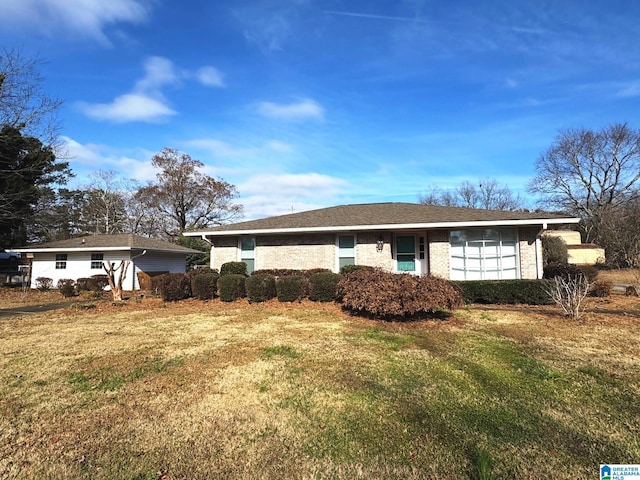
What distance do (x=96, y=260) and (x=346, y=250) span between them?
52.7 ft

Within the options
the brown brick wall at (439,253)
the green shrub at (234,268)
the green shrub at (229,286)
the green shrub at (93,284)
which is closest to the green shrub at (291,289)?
the green shrub at (229,286)

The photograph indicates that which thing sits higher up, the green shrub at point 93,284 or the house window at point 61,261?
the house window at point 61,261

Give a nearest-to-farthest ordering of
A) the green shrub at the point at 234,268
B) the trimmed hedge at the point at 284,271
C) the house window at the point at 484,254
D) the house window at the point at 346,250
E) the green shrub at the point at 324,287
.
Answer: the green shrub at the point at 324,287, the house window at the point at 484,254, the trimmed hedge at the point at 284,271, the green shrub at the point at 234,268, the house window at the point at 346,250

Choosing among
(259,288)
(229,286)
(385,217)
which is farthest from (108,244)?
(385,217)

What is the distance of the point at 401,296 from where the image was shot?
827cm

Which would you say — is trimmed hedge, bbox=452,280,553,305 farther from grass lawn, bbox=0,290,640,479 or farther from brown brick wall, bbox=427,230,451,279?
grass lawn, bbox=0,290,640,479

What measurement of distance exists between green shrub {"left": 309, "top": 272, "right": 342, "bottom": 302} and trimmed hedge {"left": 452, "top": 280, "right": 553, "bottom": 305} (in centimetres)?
392

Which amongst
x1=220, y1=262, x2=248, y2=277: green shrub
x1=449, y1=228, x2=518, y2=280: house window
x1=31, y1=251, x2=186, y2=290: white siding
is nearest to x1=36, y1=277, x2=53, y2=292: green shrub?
x1=31, y1=251, x2=186, y2=290: white siding

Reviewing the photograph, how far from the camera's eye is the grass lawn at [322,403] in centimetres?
299

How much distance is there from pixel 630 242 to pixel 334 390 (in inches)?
1130

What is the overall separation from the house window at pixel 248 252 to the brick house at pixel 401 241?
44 mm

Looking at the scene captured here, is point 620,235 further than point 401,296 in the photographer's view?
Yes

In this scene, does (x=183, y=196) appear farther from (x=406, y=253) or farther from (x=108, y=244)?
(x=406, y=253)

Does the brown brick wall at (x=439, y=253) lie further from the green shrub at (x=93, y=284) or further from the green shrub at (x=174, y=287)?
the green shrub at (x=93, y=284)
